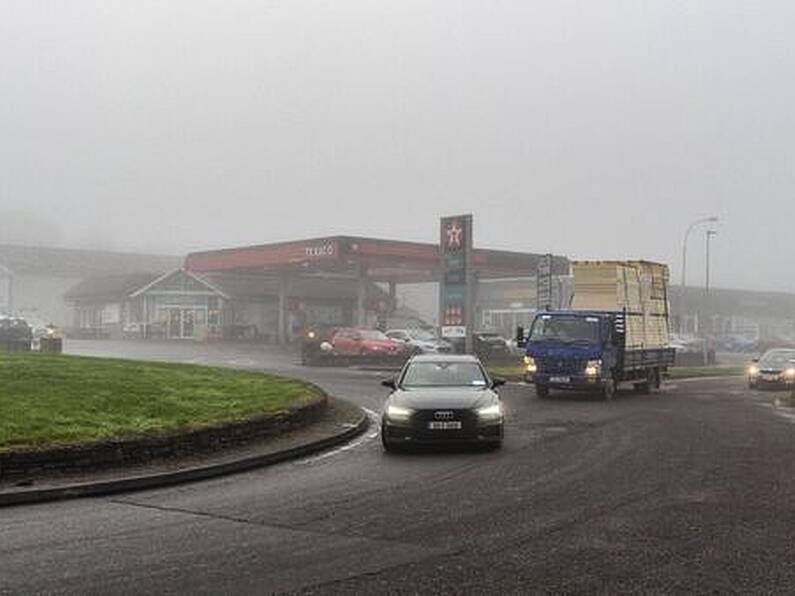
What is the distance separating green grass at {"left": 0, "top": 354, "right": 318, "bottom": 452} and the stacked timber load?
9.81 m

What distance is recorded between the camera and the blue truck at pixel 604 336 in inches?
1002

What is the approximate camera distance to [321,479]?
12.2 metres

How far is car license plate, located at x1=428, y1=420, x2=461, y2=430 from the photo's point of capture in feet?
47.9

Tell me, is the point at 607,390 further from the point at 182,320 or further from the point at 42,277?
the point at 42,277

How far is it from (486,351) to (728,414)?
2461 centimetres

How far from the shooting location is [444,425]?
14.6 metres

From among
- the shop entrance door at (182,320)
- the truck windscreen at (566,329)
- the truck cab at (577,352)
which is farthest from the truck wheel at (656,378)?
the shop entrance door at (182,320)

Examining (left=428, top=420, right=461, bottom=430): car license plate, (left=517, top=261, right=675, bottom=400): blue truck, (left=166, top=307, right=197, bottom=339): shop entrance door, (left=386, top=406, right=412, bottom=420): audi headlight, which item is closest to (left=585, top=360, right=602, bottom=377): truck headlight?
(left=517, top=261, right=675, bottom=400): blue truck

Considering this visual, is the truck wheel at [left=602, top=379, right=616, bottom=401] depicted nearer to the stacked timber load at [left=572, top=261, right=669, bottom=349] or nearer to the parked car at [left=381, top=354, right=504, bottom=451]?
the stacked timber load at [left=572, top=261, right=669, bottom=349]

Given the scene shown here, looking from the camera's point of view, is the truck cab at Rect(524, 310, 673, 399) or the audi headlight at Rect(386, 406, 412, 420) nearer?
the audi headlight at Rect(386, 406, 412, 420)

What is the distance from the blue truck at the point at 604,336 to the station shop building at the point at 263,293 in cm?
2950

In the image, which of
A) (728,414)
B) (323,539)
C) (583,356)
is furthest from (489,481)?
(583,356)

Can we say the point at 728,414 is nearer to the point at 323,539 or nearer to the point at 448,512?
the point at 448,512

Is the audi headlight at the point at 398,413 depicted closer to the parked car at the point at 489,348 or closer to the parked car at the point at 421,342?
the parked car at the point at 421,342
